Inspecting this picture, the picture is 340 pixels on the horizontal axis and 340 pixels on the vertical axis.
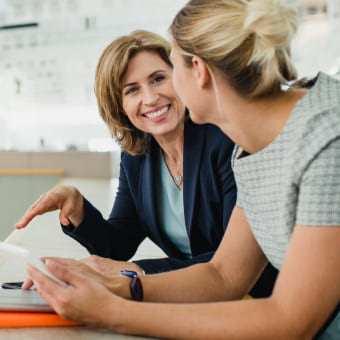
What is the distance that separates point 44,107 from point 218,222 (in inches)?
95.6

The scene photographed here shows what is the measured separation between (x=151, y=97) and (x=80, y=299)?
0.72 meters

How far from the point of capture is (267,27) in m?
0.79

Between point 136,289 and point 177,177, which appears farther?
point 177,177

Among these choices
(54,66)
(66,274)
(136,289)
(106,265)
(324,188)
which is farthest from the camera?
(54,66)

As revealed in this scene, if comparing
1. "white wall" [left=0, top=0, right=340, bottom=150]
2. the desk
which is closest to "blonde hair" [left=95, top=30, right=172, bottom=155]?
the desk

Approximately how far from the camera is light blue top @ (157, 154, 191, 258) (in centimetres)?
139

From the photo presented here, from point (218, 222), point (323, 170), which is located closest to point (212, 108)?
point (323, 170)

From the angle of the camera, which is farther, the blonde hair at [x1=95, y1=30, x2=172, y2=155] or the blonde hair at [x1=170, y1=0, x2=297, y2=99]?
the blonde hair at [x1=95, y1=30, x2=172, y2=155]

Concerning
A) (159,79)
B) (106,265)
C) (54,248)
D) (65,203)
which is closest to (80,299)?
(106,265)

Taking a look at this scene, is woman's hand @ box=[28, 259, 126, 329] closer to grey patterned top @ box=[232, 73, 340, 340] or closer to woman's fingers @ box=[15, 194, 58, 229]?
grey patterned top @ box=[232, 73, 340, 340]

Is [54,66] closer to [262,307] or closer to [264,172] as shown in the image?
[264,172]

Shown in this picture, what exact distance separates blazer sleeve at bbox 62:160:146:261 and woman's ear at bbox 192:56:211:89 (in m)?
0.62

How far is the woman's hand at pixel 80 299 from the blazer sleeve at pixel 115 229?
54 cm

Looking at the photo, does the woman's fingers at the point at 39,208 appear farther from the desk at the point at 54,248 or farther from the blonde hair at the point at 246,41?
the blonde hair at the point at 246,41
